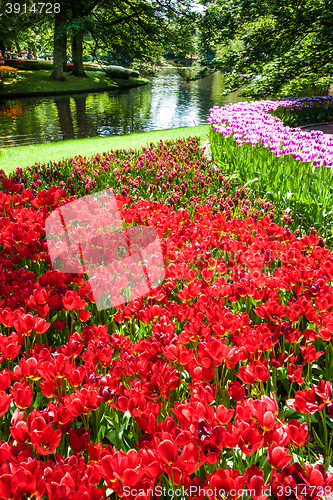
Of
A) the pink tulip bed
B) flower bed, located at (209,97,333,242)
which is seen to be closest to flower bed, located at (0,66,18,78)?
flower bed, located at (209,97,333,242)

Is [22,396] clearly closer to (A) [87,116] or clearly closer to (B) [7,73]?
(A) [87,116]

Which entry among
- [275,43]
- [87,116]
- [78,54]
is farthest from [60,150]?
[78,54]

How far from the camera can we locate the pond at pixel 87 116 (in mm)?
13093

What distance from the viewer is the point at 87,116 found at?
16875 millimetres

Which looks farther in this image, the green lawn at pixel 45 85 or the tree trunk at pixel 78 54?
the tree trunk at pixel 78 54

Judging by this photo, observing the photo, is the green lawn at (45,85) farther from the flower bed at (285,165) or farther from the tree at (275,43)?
the flower bed at (285,165)

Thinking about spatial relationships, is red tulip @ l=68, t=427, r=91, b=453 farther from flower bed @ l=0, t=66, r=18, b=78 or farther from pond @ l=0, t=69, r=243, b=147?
flower bed @ l=0, t=66, r=18, b=78

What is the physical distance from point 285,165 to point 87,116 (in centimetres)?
1407

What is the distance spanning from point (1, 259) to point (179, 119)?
1611 centimetres

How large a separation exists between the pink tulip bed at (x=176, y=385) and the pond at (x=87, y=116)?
1069 centimetres

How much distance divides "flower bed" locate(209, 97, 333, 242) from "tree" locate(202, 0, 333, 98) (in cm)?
640

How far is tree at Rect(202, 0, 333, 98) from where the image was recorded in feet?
37.5

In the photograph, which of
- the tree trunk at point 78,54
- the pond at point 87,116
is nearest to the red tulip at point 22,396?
the pond at point 87,116

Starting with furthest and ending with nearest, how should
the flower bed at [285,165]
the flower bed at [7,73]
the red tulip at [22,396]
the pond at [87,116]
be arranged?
1. the flower bed at [7,73]
2. the pond at [87,116]
3. the flower bed at [285,165]
4. the red tulip at [22,396]
